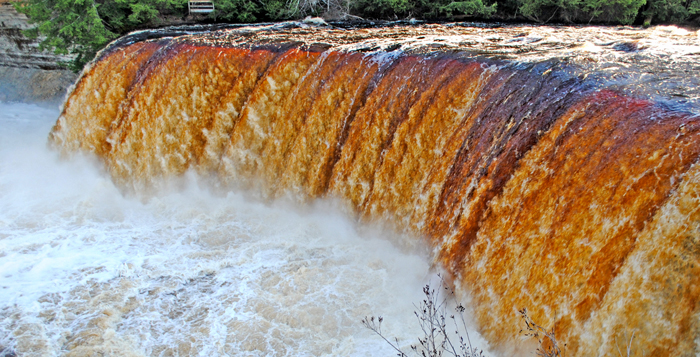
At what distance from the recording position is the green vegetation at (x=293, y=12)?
10.1 m

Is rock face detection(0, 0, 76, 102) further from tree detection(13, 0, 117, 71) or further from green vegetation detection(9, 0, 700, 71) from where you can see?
tree detection(13, 0, 117, 71)

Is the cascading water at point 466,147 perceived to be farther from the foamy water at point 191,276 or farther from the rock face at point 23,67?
the rock face at point 23,67

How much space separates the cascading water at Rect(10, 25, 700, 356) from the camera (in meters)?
3.49

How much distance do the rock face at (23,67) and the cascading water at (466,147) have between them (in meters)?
5.84

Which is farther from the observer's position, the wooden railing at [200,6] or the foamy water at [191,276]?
the wooden railing at [200,6]

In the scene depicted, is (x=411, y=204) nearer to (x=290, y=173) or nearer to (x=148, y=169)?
(x=290, y=173)


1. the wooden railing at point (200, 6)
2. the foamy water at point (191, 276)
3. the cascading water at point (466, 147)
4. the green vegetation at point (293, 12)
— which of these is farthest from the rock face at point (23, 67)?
the foamy water at point (191, 276)

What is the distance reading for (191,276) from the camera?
5.79 metres

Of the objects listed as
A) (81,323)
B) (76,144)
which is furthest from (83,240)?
(76,144)

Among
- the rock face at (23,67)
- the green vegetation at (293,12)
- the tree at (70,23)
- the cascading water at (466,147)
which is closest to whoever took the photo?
the cascading water at (466,147)

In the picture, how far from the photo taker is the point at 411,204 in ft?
19.1

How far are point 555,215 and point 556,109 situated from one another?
109cm

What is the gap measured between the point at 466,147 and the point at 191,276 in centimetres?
357

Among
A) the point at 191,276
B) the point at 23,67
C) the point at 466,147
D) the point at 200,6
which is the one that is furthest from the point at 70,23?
the point at 466,147
